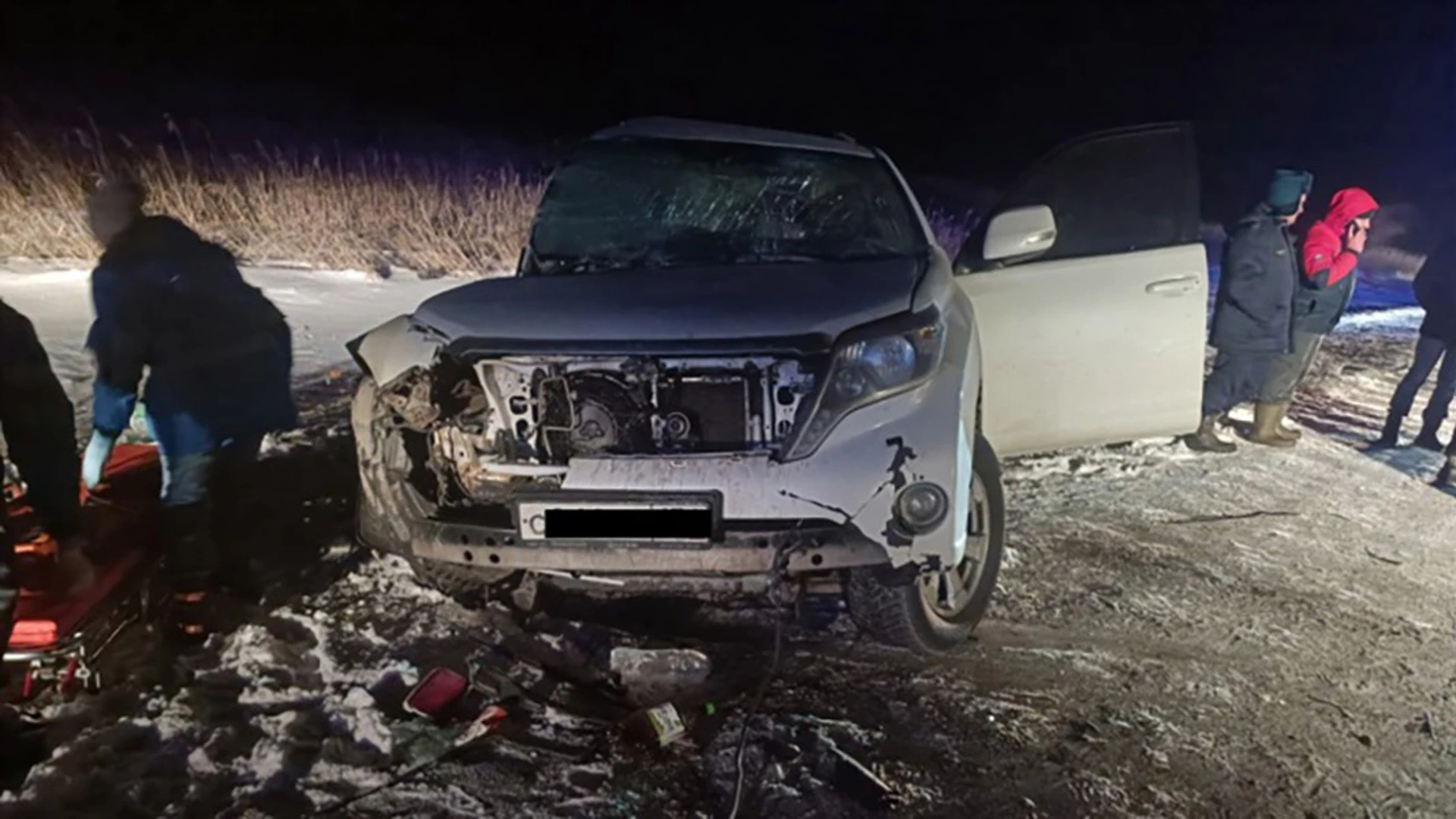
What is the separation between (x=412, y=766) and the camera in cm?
282

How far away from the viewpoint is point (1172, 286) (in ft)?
15.4

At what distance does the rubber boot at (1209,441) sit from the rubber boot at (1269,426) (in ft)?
0.68

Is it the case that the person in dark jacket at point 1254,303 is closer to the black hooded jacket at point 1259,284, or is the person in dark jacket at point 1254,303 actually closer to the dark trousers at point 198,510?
the black hooded jacket at point 1259,284

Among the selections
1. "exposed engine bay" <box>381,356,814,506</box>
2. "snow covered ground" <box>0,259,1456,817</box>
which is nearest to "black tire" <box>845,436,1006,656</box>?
"snow covered ground" <box>0,259,1456,817</box>

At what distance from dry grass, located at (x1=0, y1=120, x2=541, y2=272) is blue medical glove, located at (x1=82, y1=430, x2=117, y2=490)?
5289 mm

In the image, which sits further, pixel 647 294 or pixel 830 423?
pixel 647 294

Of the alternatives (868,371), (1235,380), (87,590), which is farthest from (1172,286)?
(87,590)

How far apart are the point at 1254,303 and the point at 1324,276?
530mm

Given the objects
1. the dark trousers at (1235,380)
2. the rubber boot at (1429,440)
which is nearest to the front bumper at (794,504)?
the dark trousers at (1235,380)

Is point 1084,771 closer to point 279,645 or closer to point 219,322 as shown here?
point 279,645

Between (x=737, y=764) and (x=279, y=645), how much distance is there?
164cm

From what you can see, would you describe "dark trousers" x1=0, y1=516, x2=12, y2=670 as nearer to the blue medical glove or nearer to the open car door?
the blue medical glove

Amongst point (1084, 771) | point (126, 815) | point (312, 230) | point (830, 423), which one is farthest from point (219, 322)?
point (312, 230)

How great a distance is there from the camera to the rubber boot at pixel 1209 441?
582cm
